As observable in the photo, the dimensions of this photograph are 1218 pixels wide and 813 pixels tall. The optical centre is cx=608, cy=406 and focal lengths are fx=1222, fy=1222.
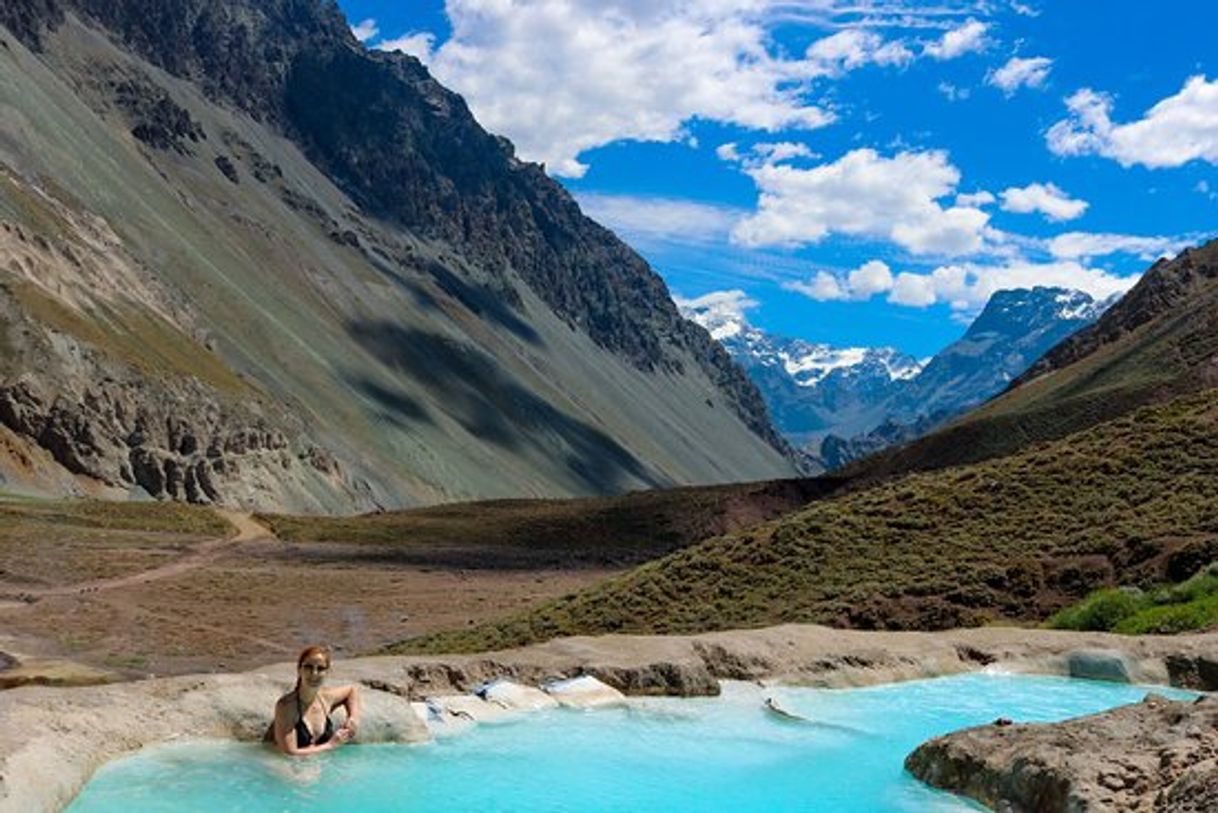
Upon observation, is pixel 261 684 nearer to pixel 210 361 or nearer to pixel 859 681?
pixel 859 681

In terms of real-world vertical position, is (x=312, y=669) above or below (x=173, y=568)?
above

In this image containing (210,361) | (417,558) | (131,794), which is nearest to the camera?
(131,794)

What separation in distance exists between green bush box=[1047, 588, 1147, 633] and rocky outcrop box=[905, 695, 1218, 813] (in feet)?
43.9

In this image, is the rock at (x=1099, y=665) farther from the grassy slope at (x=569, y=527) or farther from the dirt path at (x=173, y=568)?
the grassy slope at (x=569, y=527)

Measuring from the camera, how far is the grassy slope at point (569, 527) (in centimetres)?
8019

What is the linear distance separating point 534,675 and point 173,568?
46.8 metres

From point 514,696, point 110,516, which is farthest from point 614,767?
point 110,516

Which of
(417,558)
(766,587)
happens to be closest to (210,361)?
(417,558)

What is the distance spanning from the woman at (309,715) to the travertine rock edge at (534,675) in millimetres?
558

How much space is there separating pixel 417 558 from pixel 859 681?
55.9m

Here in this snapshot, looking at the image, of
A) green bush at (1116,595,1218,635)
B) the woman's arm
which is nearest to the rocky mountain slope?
green bush at (1116,595,1218,635)

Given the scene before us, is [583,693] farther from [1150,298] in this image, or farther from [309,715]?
[1150,298]

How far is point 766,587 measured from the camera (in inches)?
1433

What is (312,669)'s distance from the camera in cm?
1575
